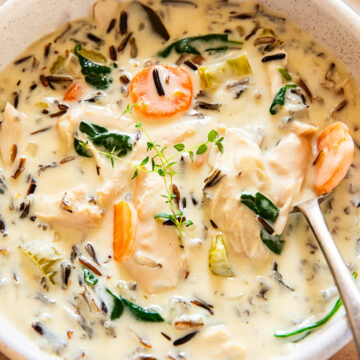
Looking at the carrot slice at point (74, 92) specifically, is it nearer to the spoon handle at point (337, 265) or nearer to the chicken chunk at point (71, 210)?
the chicken chunk at point (71, 210)

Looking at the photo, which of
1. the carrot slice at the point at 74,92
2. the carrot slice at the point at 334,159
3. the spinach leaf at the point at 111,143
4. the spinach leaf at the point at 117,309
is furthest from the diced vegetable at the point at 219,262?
the carrot slice at the point at 74,92

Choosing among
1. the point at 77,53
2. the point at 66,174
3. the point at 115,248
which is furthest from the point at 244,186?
the point at 77,53

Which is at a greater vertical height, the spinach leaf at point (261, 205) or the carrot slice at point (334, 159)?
the carrot slice at point (334, 159)

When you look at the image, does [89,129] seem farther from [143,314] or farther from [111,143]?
[143,314]

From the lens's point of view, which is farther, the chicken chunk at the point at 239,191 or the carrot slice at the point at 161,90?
the carrot slice at the point at 161,90

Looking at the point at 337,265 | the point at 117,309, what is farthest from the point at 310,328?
the point at 117,309

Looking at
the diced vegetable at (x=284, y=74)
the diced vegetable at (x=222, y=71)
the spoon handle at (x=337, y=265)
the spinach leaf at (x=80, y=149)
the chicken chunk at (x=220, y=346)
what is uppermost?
the diced vegetable at (x=284, y=74)
